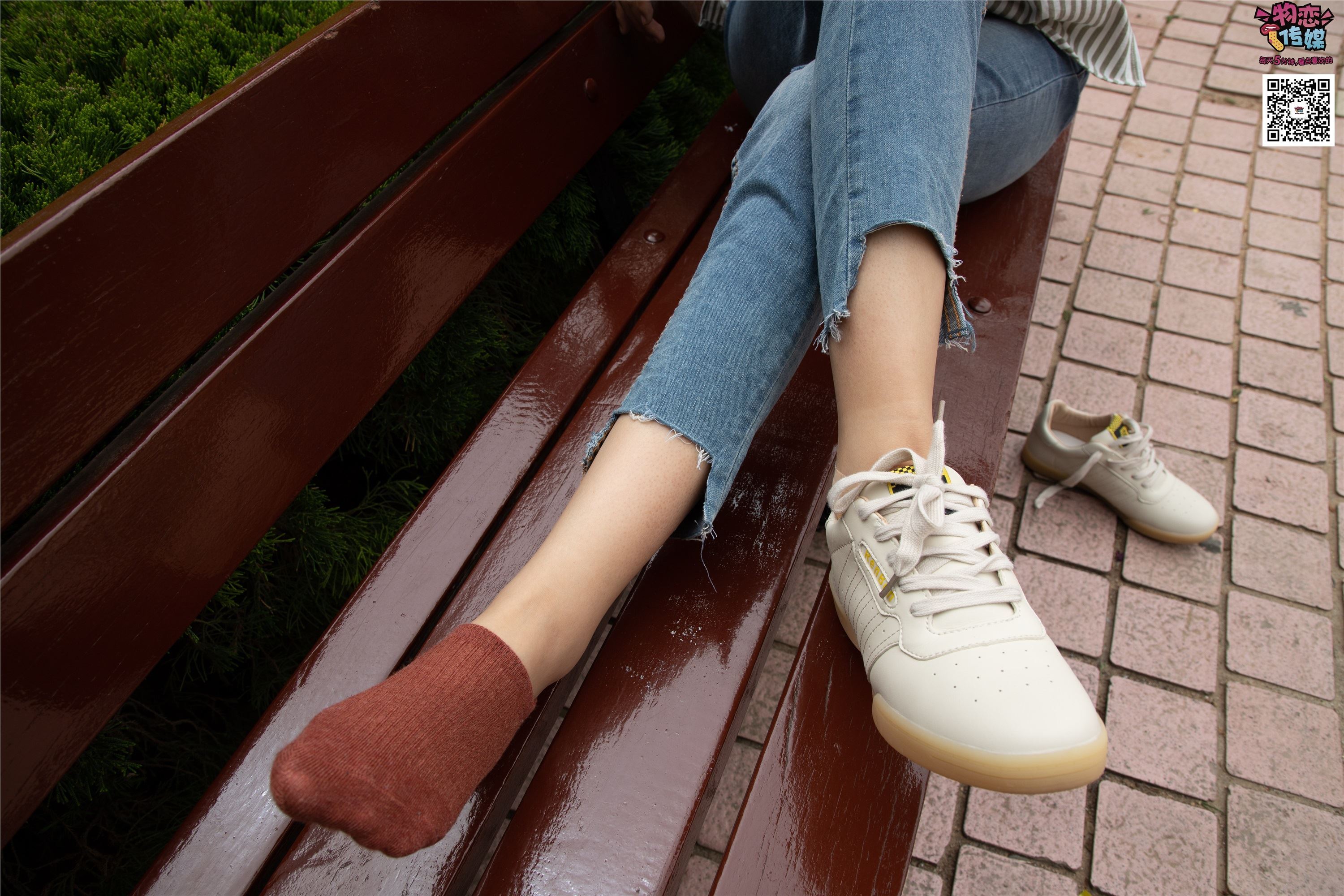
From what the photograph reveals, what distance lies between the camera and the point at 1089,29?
1571 millimetres

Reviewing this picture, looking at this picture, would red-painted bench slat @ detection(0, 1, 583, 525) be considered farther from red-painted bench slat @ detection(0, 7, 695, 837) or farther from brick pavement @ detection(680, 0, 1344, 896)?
brick pavement @ detection(680, 0, 1344, 896)

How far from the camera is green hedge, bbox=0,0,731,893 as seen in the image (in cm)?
117

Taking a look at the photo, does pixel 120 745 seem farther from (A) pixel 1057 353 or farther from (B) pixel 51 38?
(A) pixel 1057 353

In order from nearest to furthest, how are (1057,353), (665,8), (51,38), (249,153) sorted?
1. (249,153)
2. (51,38)
3. (665,8)
4. (1057,353)

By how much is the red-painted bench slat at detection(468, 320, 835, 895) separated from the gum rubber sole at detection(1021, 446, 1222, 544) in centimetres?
101

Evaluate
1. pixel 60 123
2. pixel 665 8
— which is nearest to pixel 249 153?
pixel 60 123

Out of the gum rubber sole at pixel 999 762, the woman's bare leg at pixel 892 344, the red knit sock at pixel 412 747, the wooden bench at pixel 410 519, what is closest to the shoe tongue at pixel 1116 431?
the wooden bench at pixel 410 519

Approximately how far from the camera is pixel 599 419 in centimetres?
131

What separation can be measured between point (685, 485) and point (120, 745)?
3.10 ft

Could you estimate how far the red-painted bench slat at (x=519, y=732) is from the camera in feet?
2.89

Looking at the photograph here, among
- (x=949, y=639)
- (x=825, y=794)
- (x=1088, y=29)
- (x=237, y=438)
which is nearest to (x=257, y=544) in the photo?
(x=237, y=438)

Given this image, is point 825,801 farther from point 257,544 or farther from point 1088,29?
point 1088,29

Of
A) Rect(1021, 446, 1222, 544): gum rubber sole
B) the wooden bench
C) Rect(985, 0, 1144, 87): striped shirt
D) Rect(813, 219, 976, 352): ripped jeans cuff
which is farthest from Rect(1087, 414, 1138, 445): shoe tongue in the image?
Rect(813, 219, 976, 352): ripped jeans cuff

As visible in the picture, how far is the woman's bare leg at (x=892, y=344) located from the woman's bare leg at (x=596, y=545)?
0.23 m
